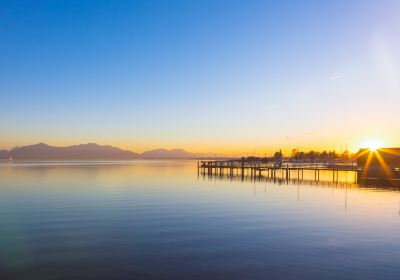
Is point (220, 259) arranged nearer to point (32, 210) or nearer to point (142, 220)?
point (142, 220)

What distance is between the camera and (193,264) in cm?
1716

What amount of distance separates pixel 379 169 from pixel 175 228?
74.6 meters

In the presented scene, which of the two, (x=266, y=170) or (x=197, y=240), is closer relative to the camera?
(x=197, y=240)

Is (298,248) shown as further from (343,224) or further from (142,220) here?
(142,220)

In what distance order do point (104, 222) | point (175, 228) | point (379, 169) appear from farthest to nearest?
point (379, 169) < point (104, 222) < point (175, 228)

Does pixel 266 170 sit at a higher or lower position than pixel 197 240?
higher

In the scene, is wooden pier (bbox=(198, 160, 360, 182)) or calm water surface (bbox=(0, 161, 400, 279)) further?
wooden pier (bbox=(198, 160, 360, 182))

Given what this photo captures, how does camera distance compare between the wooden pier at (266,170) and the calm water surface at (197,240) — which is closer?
the calm water surface at (197,240)

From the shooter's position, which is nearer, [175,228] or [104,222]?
[175,228]

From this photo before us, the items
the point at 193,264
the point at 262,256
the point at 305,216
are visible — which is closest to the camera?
the point at 193,264

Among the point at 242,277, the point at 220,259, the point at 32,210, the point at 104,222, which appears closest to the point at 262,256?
the point at 220,259

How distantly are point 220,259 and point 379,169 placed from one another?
79133 millimetres

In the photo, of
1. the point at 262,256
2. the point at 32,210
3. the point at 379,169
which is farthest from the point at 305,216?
Result: the point at 379,169

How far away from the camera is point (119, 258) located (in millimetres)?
18078
